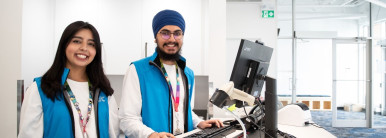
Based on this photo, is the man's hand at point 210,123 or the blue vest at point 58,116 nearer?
the blue vest at point 58,116

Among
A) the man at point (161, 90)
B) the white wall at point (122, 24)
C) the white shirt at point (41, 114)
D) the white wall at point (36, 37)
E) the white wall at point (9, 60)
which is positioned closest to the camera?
the white shirt at point (41, 114)

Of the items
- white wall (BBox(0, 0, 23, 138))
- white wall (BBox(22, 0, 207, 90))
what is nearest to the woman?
white wall (BBox(0, 0, 23, 138))

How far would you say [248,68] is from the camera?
1447 millimetres

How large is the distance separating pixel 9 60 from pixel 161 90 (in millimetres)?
1819

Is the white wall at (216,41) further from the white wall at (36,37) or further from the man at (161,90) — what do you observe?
the white wall at (36,37)

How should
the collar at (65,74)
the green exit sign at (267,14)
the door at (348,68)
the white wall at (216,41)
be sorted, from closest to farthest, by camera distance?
1. the collar at (65,74)
2. the white wall at (216,41)
3. the green exit sign at (267,14)
4. the door at (348,68)

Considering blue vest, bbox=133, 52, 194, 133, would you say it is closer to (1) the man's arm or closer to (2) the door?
(1) the man's arm

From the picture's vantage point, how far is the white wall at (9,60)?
244 cm

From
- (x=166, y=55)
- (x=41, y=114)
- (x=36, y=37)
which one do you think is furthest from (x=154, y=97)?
(x=36, y=37)

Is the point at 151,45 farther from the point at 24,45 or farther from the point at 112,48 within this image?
the point at 24,45

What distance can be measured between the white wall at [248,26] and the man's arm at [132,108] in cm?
419

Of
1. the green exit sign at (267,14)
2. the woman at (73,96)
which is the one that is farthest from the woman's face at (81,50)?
the green exit sign at (267,14)

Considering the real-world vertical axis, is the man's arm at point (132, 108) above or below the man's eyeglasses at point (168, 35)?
below

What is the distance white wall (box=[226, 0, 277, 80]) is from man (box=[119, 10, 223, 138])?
159 inches
